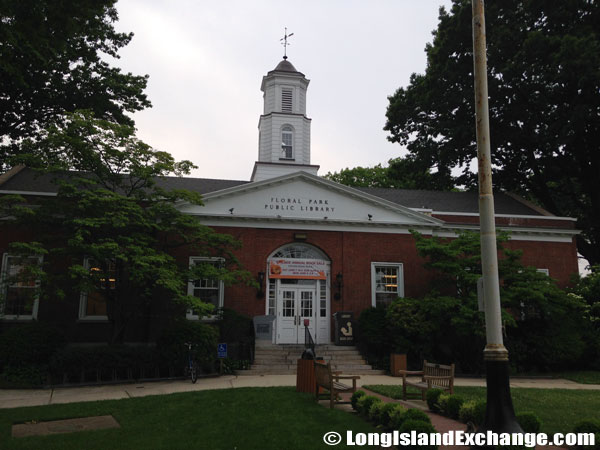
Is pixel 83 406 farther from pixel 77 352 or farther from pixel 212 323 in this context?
pixel 212 323

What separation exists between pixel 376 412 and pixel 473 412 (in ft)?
5.07

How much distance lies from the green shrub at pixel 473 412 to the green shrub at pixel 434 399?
76 centimetres

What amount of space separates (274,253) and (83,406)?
10.9m

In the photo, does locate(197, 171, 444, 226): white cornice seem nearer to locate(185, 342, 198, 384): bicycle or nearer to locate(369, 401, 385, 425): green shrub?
locate(185, 342, 198, 384): bicycle

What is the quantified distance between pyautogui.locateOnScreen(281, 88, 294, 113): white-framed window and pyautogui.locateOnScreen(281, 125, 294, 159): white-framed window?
0.95m

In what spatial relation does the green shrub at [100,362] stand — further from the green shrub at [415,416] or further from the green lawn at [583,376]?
the green lawn at [583,376]

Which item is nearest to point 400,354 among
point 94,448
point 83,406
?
point 83,406

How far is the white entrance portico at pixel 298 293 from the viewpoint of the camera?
1989cm

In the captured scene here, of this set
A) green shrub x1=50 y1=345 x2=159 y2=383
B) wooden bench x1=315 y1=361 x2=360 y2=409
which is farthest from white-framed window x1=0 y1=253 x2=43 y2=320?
wooden bench x1=315 y1=361 x2=360 y2=409

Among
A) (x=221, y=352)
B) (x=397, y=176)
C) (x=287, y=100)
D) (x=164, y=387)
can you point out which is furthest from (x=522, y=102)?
(x=164, y=387)

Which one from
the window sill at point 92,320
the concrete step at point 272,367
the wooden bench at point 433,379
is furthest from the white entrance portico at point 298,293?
the wooden bench at point 433,379

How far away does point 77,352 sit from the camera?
A: 1473 cm

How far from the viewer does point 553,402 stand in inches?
442

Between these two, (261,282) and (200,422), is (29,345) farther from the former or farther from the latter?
(200,422)
